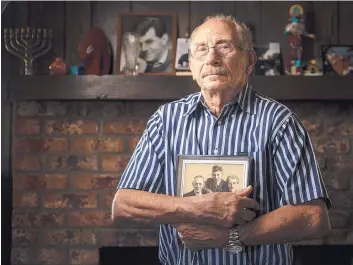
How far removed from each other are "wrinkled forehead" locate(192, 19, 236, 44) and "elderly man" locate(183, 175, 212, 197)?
0.31 metres

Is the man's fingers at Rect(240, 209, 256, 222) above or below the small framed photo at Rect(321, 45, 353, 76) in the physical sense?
below

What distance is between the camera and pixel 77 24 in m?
2.46

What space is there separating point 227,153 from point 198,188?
0.11 m

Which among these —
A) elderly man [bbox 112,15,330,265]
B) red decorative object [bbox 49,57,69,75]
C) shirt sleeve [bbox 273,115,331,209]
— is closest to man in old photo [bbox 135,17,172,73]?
red decorative object [bbox 49,57,69,75]

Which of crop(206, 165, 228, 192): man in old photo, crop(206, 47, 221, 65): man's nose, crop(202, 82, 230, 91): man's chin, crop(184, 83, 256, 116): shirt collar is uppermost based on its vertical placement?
crop(206, 47, 221, 65): man's nose

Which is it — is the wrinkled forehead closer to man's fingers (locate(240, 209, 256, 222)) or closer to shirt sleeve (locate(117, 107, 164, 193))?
shirt sleeve (locate(117, 107, 164, 193))

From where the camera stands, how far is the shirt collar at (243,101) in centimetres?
121

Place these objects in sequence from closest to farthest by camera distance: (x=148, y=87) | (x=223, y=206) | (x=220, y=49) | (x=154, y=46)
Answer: (x=223, y=206) < (x=220, y=49) < (x=148, y=87) < (x=154, y=46)

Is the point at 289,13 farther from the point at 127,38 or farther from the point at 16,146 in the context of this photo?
the point at 16,146

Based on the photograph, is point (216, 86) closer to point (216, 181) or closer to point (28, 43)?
point (216, 181)

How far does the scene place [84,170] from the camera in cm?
248

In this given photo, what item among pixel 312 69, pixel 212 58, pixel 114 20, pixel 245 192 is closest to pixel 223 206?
pixel 245 192

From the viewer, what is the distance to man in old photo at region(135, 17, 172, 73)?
242 centimetres

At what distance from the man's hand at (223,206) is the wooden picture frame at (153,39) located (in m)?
1.38
